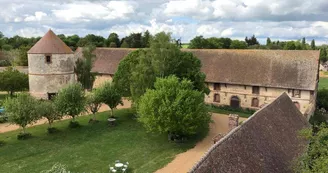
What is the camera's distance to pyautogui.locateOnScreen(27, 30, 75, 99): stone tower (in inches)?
1444

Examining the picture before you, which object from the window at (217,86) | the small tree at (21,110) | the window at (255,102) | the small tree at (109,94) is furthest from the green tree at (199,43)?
the small tree at (21,110)

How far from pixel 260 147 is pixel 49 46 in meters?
31.1

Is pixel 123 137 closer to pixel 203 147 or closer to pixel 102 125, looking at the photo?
pixel 102 125

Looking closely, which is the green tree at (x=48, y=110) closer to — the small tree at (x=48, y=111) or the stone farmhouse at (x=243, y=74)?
the small tree at (x=48, y=111)

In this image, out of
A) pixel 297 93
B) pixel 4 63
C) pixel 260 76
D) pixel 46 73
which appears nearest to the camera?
pixel 297 93

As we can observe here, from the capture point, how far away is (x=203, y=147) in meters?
24.4

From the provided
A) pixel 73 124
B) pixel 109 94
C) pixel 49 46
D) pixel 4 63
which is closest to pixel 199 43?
pixel 49 46

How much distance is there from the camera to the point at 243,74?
37.6 metres

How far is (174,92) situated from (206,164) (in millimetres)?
13328

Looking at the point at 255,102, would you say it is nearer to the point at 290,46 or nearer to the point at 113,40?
the point at 290,46

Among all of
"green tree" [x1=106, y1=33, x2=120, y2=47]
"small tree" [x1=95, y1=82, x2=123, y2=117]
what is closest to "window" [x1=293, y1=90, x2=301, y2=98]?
"small tree" [x1=95, y1=82, x2=123, y2=117]

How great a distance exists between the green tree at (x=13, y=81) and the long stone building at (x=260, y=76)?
2609cm

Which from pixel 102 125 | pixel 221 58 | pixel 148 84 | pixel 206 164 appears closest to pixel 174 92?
pixel 148 84

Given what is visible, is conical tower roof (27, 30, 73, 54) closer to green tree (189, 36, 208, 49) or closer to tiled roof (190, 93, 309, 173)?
tiled roof (190, 93, 309, 173)
